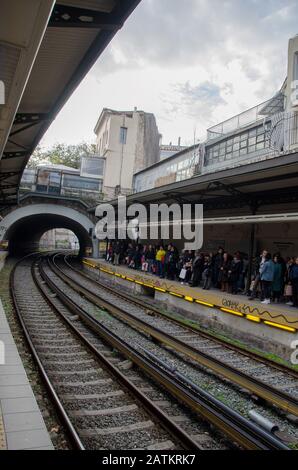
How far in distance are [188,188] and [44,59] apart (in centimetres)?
888

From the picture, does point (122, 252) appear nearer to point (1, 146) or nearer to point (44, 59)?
point (1, 146)

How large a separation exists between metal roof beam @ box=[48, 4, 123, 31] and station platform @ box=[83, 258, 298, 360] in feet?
26.0

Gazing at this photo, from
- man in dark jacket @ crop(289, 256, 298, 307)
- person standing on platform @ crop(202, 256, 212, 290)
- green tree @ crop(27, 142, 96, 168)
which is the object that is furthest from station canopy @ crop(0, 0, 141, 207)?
green tree @ crop(27, 142, 96, 168)

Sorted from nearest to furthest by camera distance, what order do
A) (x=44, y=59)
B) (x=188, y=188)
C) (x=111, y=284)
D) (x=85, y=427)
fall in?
(x=85, y=427) < (x=44, y=59) < (x=188, y=188) < (x=111, y=284)

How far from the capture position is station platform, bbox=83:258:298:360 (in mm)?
9766

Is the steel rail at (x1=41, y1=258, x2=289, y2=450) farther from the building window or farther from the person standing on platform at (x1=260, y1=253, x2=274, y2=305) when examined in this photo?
the building window

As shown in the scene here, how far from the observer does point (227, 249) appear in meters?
16.4


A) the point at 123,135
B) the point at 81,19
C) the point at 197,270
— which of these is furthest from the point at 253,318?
the point at 123,135

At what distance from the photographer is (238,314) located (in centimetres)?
1123

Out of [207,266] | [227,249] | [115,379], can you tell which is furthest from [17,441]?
[227,249]

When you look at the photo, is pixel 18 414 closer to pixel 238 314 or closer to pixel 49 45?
pixel 49 45

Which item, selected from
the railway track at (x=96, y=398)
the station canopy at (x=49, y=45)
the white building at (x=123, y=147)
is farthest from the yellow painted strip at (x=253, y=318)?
the white building at (x=123, y=147)

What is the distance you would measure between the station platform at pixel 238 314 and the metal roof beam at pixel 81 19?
7938 mm

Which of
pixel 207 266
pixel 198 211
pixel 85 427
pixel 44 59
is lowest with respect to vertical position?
pixel 85 427
